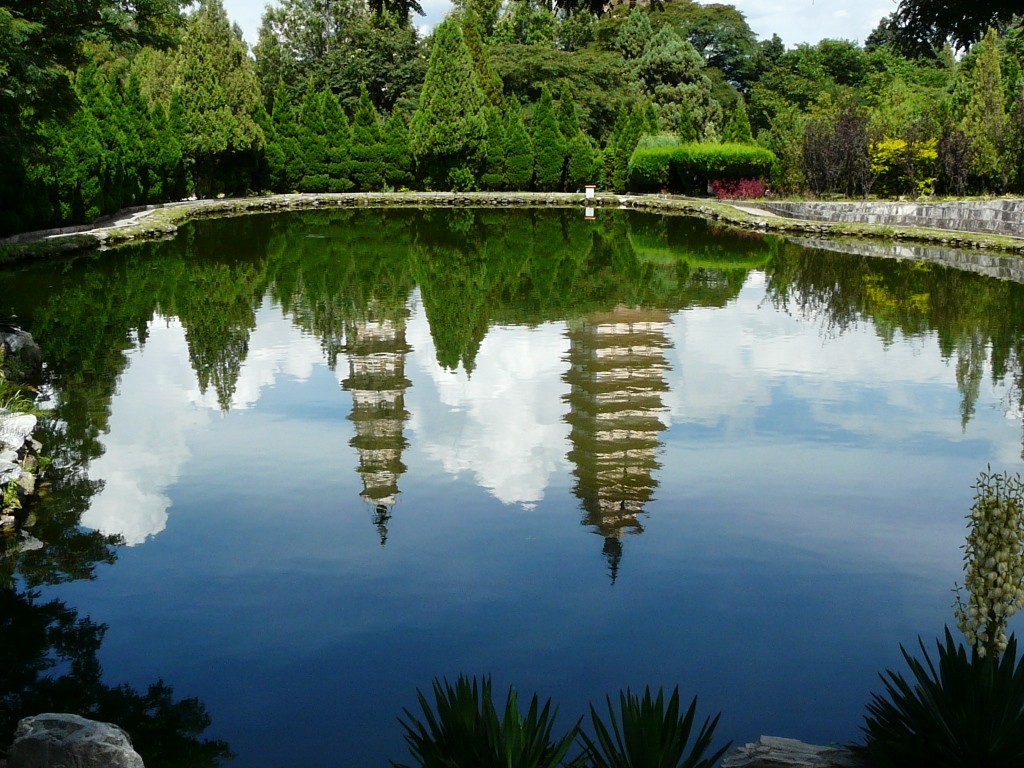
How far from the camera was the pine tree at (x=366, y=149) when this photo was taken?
41.5 meters

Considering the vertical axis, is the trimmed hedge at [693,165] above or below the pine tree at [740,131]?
below

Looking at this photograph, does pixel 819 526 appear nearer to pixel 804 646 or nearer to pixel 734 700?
pixel 804 646

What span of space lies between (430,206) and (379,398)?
27960 mm

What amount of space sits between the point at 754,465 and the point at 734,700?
11.7 ft

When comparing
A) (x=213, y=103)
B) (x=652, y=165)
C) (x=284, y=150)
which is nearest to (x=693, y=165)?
(x=652, y=165)

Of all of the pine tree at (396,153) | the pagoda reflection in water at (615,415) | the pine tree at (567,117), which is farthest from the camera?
the pine tree at (567,117)

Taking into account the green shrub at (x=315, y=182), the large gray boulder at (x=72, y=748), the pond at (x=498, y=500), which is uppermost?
the green shrub at (x=315, y=182)

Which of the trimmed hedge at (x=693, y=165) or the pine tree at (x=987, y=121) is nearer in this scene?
the pine tree at (x=987, y=121)

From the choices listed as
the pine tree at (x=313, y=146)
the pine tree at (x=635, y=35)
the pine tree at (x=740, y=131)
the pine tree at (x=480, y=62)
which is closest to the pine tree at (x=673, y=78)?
the pine tree at (x=635, y=35)

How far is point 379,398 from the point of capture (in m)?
10.5

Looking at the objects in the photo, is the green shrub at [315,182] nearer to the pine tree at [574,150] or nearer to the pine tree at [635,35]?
the pine tree at [574,150]

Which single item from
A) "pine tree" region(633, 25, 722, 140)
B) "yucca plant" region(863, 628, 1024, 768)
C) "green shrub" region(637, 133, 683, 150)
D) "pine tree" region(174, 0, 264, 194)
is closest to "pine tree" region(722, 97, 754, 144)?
"green shrub" region(637, 133, 683, 150)

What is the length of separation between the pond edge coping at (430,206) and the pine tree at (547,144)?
2188 mm

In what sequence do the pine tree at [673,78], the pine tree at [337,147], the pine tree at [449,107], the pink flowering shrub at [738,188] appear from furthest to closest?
the pine tree at [673,78], the pine tree at [337,147], the pine tree at [449,107], the pink flowering shrub at [738,188]
